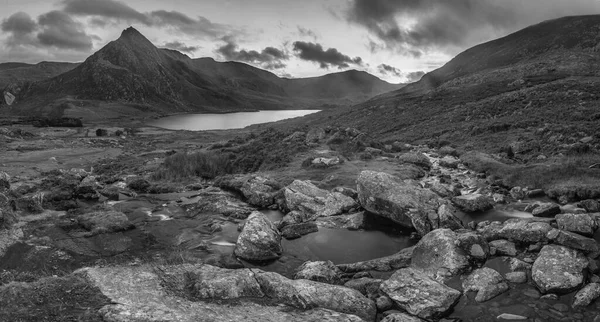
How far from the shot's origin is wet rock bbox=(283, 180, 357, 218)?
29156 mm

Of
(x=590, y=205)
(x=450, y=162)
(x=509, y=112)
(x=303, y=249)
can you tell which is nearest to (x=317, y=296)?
(x=303, y=249)

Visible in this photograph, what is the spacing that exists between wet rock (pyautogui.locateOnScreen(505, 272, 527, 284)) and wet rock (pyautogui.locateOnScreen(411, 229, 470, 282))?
6.20 ft

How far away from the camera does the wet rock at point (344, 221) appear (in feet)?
86.5

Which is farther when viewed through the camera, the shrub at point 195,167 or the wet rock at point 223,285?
the shrub at point 195,167

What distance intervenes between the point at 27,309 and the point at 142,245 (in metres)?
9.22

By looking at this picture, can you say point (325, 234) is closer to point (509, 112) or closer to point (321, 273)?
point (321, 273)

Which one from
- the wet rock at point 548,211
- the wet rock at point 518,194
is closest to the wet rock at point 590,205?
the wet rock at point 548,211

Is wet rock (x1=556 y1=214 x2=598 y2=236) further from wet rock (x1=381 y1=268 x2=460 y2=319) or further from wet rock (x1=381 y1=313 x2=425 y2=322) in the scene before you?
wet rock (x1=381 y1=313 x2=425 y2=322)

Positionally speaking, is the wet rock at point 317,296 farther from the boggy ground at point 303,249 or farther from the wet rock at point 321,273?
the wet rock at point 321,273

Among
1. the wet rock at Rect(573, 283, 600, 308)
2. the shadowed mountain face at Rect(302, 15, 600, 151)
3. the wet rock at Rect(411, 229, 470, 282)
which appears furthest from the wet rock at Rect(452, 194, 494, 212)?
the shadowed mountain face at Rect(302, 15, 600, 151)

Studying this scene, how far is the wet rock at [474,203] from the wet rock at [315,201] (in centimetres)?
796

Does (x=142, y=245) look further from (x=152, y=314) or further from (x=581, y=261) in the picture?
(x=581, y=261)

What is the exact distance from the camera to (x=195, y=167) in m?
48.2

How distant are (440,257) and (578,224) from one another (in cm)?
816
